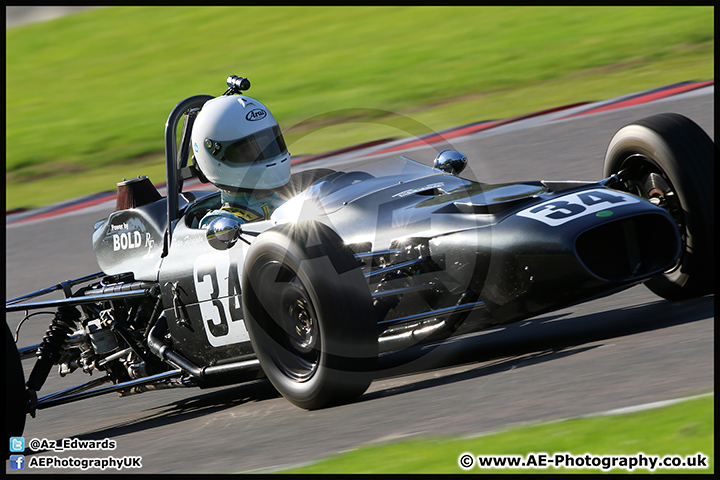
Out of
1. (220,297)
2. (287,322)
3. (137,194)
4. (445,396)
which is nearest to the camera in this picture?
(445,396)

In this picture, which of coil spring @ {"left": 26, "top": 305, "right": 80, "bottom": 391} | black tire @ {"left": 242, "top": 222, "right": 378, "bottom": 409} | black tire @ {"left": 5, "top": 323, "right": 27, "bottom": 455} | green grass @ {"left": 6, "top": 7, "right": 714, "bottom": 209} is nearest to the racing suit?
black tire @ {"left": 242, "top": 222, "right": 378, "bottom": 409}

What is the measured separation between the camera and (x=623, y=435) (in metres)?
3.47

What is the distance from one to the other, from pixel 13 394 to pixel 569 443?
3094mm

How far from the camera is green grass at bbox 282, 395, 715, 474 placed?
334cm

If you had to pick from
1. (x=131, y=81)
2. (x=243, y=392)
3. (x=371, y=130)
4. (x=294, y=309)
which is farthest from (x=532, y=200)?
(x=131, y=81)

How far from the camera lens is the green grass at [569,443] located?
11.0 feet

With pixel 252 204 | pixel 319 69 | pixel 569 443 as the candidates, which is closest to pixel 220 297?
pixel 252 204

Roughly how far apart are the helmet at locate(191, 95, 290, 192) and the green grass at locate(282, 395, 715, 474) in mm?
2273

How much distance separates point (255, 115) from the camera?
5805 mm

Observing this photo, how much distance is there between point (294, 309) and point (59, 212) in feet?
24.3

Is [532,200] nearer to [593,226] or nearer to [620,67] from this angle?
[593,226]

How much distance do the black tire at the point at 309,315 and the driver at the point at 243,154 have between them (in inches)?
36.6

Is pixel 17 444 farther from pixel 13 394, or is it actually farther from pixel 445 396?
pixel 445 396

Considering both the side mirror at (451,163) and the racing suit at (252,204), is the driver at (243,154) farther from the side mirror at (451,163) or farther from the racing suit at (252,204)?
the side mirror at (451,163)
